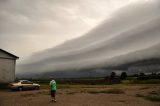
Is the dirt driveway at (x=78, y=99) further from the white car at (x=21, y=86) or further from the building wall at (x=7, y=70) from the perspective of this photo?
the building wall at (x=7, y=70)

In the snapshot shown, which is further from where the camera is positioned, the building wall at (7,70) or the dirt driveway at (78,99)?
the building wall at (7,70)

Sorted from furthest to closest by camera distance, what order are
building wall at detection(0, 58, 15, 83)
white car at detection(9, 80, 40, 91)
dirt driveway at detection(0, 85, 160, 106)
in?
1. building wall at detection(0, 58, 15, 83)
2. white car at detection(9, 80, 40, 91)
3. dirt driveway at detection(0, 85, 160, 106)

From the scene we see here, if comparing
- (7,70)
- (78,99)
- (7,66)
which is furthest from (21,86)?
(78,99)

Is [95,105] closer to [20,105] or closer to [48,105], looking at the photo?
[48,105]

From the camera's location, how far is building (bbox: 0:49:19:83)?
1643 inches

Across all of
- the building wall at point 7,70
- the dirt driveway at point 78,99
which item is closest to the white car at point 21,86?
the building wall at point 7,70

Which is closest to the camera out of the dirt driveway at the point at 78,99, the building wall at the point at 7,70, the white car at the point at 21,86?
the dirt driveway at the point at 78,99

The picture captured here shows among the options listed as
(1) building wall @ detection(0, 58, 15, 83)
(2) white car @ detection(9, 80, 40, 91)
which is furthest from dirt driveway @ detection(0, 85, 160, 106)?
(1) building wall @ detection(0, 58, 15, 83)

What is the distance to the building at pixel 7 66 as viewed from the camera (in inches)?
1643

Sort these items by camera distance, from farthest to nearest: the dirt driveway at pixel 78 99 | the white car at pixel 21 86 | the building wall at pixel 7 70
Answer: the building wall at pixel 7 70, the white car at pixel 21 86, the dirt driveway at pixel 78 99

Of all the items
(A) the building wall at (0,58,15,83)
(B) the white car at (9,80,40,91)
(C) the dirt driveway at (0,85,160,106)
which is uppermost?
(A) the building wall at (0,58,15,83)

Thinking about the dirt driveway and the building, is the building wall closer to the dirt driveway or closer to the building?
the building

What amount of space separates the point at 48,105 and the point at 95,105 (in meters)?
3.49

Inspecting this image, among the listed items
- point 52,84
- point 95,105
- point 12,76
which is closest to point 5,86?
point 12,76
